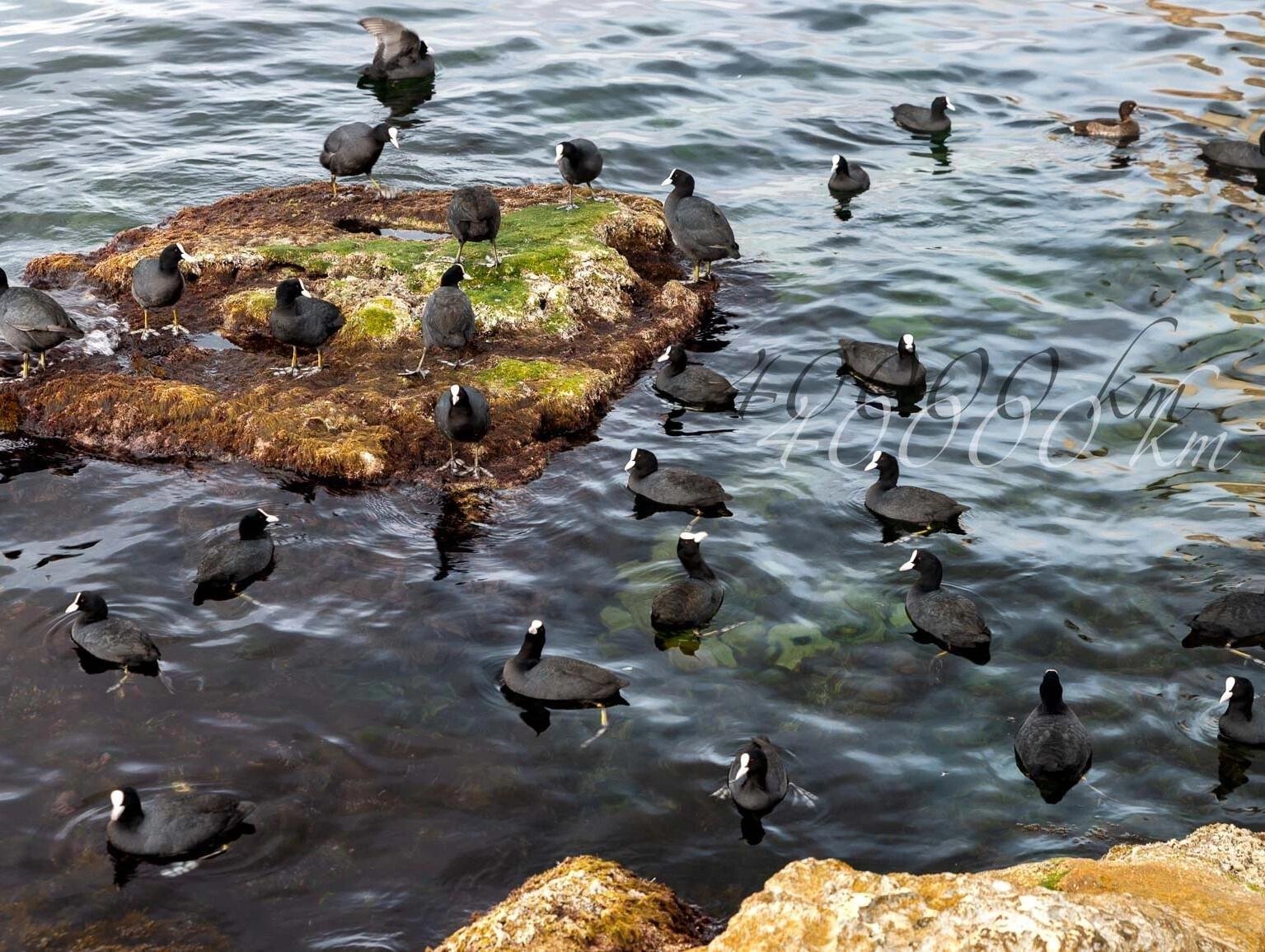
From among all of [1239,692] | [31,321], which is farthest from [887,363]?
[31,321]

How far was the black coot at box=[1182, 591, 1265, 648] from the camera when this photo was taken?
11148 millimetres

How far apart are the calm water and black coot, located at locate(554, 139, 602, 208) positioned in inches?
97.1

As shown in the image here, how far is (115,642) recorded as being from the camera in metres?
10.2

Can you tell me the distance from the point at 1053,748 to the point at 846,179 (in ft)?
47.0

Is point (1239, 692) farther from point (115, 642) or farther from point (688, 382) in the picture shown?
point (115, 642)

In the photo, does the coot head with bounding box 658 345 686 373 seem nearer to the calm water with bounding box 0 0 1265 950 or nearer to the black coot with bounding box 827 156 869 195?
the calm water with bounding box 0 0 1265 950

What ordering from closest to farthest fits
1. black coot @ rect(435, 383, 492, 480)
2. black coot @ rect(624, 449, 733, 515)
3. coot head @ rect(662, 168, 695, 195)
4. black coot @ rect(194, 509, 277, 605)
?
1. black coot @ rect(194, 509, 277, 605)
2. black coot @ rect(435, 383, 492, 480)
3. black coot @ rect(624, 449, 733, 515)
4. coot head @ rect(662, 168, 695, 195)

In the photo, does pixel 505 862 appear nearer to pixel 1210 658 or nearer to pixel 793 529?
pixel 793 529

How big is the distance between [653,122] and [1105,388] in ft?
40.7

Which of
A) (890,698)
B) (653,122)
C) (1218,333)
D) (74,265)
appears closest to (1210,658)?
(890,698)

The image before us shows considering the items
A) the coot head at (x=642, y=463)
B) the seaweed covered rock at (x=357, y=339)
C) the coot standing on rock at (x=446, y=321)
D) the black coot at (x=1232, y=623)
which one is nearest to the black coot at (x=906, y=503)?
the coot head at (x=642, y=463)

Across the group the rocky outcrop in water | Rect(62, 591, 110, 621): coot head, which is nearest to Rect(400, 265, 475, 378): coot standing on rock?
Rect(62, 591, 110, 621): coot head

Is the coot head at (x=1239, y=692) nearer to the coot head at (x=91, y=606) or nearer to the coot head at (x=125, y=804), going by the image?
the coot head at (x=125, y=804)

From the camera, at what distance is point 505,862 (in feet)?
28.3
